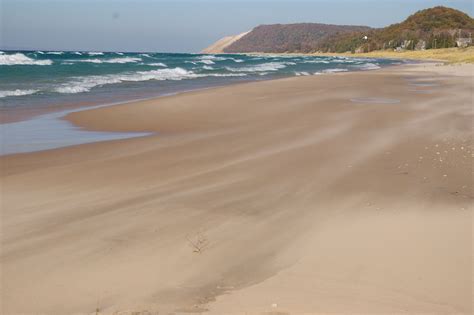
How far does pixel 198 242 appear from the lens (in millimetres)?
4289

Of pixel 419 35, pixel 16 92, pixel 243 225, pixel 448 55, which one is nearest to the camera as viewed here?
pixel 243 225

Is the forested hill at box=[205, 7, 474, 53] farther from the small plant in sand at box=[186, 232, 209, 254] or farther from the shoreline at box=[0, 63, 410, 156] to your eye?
the small plant in sand at box=[186, 232, 209, 254]

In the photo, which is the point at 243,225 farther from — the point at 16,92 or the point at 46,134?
the point at 16,92

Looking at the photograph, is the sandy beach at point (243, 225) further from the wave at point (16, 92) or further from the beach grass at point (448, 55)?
the beach grass at point (448, 55)

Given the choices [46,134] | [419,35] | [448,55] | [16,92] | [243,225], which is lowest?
[243,225]

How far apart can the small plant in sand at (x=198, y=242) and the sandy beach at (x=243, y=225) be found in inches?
0.7

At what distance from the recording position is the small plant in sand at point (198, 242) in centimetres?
417

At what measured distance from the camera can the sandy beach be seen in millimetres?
3389

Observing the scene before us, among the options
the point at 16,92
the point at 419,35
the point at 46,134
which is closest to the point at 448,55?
the point at 419,35

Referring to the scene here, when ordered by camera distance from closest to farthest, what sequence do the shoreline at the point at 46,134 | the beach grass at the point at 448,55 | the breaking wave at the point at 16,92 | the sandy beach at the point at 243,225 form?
the sandy beach at the point at 243,225 → the shoreline at the point at 46,134 → the breaking wave at the point at 16,92 → the beach grass at the point at 448,55

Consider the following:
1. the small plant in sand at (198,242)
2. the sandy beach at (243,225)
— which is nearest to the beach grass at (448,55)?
the sandy beach at (243,225)

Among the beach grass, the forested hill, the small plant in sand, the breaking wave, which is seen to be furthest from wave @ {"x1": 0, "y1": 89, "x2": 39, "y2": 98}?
the forested hill

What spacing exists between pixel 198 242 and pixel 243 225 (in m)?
0.62

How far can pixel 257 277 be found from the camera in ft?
12.1
